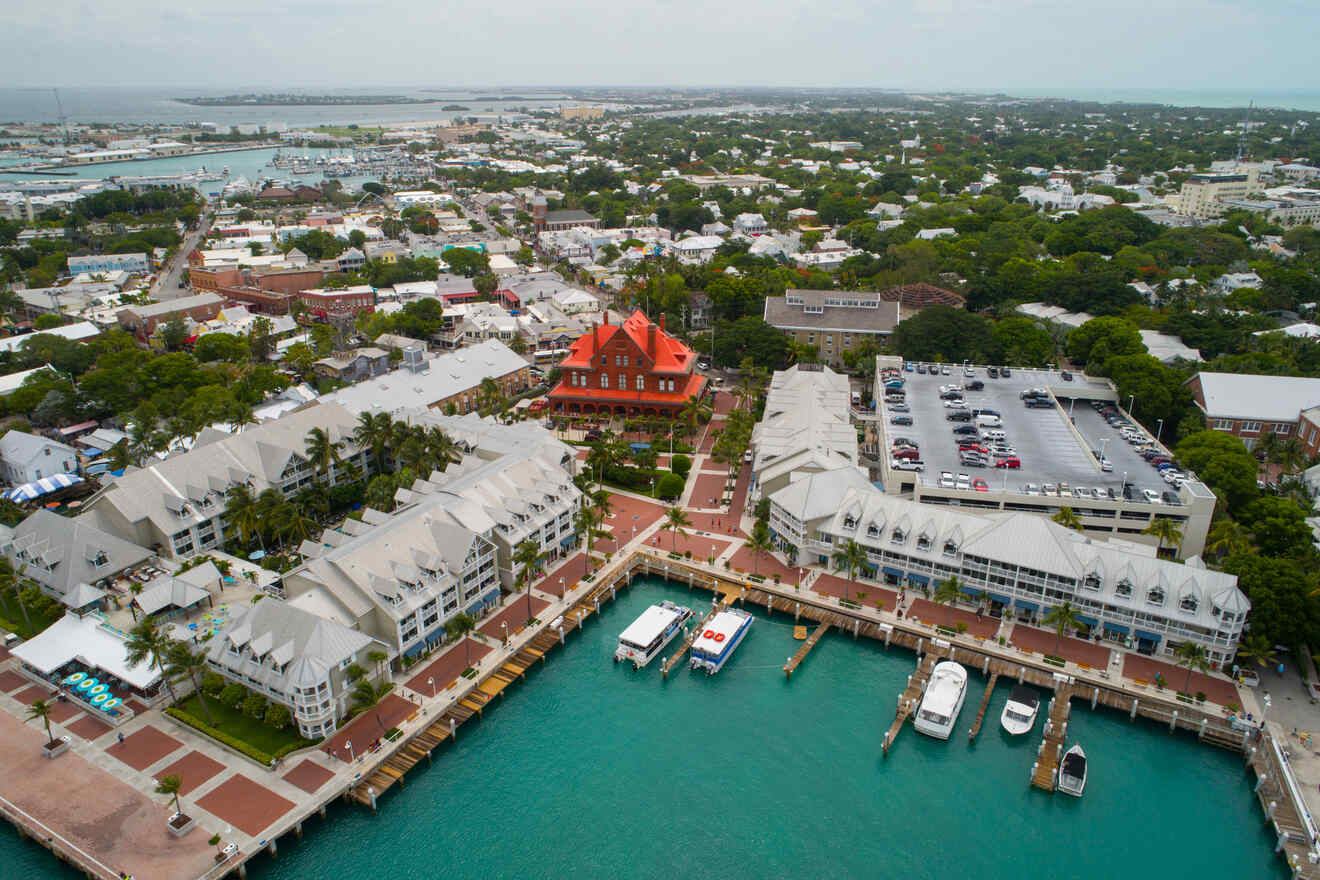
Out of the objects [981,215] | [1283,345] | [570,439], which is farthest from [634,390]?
[981,215]

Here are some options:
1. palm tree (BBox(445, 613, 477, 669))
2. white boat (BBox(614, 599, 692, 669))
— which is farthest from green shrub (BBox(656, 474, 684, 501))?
palm tree (BBox(445, 613, 477, 669))

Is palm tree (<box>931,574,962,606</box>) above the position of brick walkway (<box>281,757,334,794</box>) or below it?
above

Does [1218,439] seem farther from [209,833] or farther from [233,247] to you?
[233,247]

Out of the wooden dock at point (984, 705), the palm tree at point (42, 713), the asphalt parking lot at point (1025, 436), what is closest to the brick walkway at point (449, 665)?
the palm tree at point (42, 713)

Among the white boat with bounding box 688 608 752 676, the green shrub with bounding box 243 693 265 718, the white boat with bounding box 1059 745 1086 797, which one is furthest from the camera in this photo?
the white boat with bounding box 688 608 752 676

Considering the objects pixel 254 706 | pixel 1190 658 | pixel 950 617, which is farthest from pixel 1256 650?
pixel 254 706

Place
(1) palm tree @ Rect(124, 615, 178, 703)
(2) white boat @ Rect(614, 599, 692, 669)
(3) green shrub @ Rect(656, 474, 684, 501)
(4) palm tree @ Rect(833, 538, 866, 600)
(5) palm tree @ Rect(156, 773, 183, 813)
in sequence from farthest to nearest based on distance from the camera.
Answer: (3) green shrub @ Rect(656, 474, 684, 501)
(4) palm tree @ Rect(833, 538, 866, 600)
(2) white boat @ Rect(614, 599, 692, 669)
(1) palm tree @ Rect(124, 615, 178, 703)
(5) palm tree @ Rect(156, 773, 183, 813)

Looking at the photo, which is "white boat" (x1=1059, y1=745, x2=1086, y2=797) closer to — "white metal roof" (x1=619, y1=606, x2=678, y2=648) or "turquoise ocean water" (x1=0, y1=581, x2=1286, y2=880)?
"turquoise ocean water" (x1=0, y1=581, x2=1286, y2=880)
